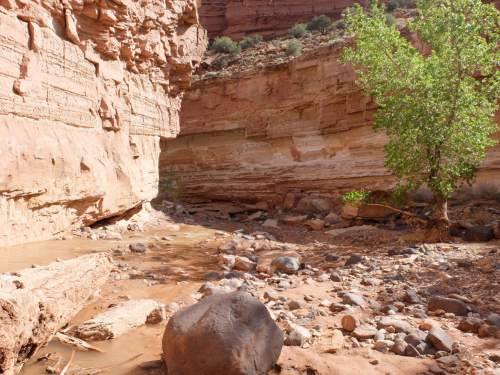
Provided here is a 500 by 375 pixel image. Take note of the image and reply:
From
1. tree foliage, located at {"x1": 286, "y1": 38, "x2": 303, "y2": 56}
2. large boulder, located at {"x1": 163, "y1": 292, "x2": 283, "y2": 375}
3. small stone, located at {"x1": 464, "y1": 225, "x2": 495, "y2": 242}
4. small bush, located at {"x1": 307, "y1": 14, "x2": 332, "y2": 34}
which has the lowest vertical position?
small stone, located at {"x1": 464, "y1": 225, "x2": 495, "y2": 242}

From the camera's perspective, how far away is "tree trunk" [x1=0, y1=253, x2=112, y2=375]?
248 cm

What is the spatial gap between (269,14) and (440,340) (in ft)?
95.7

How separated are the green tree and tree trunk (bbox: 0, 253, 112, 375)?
6.37 meters

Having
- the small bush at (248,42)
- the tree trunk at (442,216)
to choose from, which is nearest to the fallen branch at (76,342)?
the tree trunk at (442,216)

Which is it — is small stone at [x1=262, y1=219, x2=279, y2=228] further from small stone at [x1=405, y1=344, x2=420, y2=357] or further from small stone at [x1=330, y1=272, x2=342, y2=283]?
small stone at [x1=405, y1=344, x2=420, y2=357]

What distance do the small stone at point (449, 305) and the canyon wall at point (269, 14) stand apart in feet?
88.0

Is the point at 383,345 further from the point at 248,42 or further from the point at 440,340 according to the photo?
the point at 248,42

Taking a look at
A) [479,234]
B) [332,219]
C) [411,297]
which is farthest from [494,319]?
[332,219]

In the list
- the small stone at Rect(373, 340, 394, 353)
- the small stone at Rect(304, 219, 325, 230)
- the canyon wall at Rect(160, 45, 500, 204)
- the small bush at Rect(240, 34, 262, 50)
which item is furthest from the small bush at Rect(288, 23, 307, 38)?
the small stone at Rect(373, 340, 394, 353)

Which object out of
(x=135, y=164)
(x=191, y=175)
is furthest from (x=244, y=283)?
(x=191, y=175)

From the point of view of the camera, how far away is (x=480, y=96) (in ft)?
25.4

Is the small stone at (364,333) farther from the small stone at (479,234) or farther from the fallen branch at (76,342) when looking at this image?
the small stone at (479,234)

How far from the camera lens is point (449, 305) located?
13.0ft

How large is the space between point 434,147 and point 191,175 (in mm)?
12474
